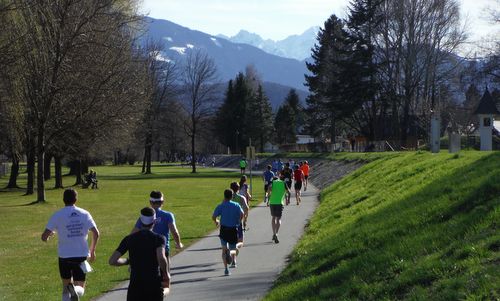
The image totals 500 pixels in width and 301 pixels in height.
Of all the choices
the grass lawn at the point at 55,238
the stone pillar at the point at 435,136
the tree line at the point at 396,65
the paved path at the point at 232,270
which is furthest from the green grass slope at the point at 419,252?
the tree line at the point at 396,65

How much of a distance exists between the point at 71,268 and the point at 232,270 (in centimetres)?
436

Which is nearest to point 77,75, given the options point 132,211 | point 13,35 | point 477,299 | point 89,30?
point 89,30

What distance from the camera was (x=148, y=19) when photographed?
40.7 metres

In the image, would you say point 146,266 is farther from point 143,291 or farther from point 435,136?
point 435,136

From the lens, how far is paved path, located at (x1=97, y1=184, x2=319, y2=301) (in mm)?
10359

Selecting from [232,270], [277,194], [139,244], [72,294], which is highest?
[139,244]

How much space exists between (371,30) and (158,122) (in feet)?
84.8

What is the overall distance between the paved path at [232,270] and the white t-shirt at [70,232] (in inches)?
63.4

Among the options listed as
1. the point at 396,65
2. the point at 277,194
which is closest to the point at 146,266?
the point at 277,194

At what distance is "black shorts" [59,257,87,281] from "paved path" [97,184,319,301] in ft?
4.63

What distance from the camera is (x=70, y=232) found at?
8.89 m

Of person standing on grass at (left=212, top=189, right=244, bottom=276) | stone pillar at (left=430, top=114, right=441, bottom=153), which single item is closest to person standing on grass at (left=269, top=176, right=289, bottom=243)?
person standing on grass at (left=212, top=189, right=244, bottom=276)

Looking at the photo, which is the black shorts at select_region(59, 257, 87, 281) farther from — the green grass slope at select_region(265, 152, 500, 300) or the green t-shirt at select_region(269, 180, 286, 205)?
the green t-shirt at select_region(269, 180, 286, 205)

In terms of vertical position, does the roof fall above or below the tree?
below
